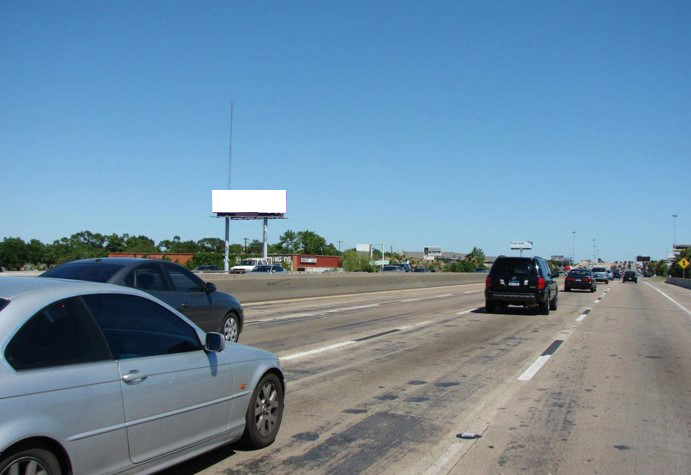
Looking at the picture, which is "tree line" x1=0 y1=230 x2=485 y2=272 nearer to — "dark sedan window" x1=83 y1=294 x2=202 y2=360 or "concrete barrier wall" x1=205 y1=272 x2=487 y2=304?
"concrete barrier wall" x1=205 y1=272 x2=487 y2=304

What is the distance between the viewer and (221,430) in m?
5.06

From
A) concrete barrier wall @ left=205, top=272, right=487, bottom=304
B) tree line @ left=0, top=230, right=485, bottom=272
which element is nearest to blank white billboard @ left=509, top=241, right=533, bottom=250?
tree line @ left=0, top=230, right=485, bottom=272

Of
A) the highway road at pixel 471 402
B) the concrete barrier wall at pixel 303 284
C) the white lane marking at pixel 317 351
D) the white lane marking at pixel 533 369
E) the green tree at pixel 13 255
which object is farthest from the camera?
the green tree at pixel 13 255

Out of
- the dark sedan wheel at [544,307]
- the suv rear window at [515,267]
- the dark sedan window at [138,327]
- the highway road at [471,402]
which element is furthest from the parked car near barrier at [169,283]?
the dark sedan wheel at [544,307]

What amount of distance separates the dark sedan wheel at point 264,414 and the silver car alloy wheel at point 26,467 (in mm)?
2075

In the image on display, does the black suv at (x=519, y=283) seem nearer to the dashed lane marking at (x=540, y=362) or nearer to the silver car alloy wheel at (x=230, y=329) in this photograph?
the dashed lane marking at (x=540, y=362)

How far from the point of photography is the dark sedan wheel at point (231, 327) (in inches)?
452

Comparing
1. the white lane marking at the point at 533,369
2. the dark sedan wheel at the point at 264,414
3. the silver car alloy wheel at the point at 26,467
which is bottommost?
the white lane marking at the point at 533,369

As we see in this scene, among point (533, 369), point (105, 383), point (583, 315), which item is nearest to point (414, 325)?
point (533, 369)

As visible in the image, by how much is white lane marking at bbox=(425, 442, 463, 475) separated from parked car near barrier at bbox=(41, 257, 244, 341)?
17.5 ft

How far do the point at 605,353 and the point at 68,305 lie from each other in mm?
11132

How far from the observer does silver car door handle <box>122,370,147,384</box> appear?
→ 412cm

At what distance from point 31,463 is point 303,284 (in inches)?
979

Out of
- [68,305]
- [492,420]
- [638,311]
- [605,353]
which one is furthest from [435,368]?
[638,311]
